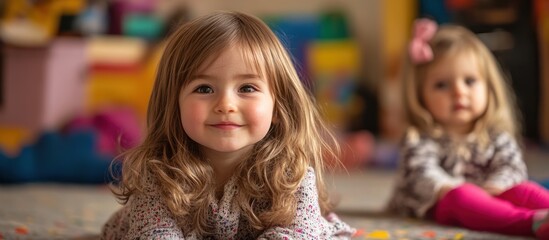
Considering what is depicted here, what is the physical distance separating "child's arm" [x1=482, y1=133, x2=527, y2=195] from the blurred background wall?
0.41 metres

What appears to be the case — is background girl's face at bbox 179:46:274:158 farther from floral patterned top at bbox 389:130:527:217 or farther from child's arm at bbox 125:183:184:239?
floral patterned top at bbox 389:130:527:217

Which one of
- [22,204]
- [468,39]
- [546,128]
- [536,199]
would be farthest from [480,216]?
[546,128]

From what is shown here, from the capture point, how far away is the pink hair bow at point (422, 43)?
5.32 ft

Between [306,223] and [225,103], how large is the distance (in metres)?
0.21

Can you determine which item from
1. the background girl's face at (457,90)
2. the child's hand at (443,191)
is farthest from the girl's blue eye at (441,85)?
the child's hand at (443,191)

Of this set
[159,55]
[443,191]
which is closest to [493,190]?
[443,191]

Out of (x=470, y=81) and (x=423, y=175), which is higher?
(x=470, y=81)

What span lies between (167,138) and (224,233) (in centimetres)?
17

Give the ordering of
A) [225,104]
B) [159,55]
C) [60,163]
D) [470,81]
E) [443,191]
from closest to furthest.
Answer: [225,104], [443,191], [470,81], [60,163], [159,55]

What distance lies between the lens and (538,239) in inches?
49.9

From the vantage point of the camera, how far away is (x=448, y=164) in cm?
162

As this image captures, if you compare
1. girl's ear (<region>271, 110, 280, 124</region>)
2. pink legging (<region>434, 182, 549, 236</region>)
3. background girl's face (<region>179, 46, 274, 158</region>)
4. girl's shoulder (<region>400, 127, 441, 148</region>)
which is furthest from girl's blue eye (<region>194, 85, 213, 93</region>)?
girl's shoulder (<region>400, 127, 441, 148</region>)

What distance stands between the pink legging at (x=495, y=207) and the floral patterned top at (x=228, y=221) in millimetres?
411

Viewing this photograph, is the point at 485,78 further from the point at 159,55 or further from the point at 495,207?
the point at 159,55
